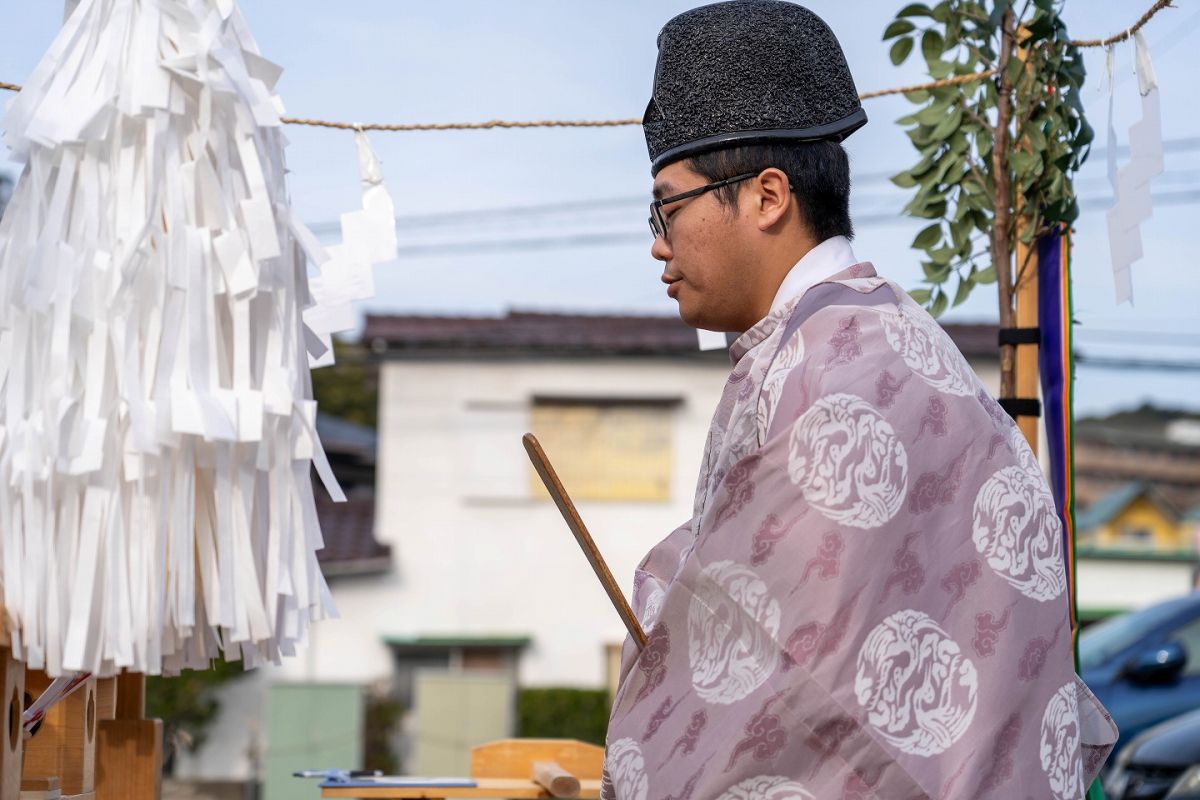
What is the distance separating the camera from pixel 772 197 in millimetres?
1874

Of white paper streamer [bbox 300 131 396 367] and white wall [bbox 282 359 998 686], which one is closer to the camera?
white paper streamer [bbox 300 131 396 367]

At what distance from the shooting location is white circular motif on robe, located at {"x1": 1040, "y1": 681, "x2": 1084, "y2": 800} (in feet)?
5.54

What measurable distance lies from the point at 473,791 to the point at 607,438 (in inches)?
419

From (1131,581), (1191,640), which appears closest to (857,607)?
(1191,640)

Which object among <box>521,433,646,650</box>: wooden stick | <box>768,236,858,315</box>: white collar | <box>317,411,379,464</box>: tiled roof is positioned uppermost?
<box>768,236,858,315</box>: white collar

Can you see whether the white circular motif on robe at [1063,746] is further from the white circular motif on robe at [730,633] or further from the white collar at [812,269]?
the white collar at [812,269]

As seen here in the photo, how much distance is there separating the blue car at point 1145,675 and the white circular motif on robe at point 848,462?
6224 mm

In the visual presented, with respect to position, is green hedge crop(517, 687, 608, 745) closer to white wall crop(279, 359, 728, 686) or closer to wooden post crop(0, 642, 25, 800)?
white wall crop(279, 359, 728, 686)

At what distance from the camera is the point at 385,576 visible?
13.8 meters

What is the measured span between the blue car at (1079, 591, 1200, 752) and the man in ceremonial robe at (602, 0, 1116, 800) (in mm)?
6071

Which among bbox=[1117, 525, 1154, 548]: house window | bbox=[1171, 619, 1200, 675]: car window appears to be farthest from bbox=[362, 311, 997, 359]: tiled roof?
bbox=[1117, 525, 1154, 548]: house window

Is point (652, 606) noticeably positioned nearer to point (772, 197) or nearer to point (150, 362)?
point (772, 197)

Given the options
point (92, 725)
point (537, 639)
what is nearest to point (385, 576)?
point (537, 639)

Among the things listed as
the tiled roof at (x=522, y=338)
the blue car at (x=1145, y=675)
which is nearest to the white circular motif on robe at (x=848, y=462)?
the blue car at (x=1145, y=675)
